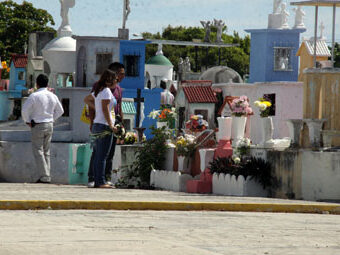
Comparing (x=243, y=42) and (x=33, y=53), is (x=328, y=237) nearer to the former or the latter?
(x=33, y=53)

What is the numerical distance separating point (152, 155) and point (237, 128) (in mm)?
3119

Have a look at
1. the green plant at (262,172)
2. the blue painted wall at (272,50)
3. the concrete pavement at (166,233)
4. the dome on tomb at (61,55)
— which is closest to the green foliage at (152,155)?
the green plant at (262,172)

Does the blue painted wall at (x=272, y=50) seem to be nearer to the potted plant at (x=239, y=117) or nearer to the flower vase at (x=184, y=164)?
the flower vase at (x=184, y=164)

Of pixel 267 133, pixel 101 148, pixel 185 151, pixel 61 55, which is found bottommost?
pixel 185 151

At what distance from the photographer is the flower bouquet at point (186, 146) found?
18.4 meters

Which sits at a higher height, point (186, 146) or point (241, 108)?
point (241, 108)

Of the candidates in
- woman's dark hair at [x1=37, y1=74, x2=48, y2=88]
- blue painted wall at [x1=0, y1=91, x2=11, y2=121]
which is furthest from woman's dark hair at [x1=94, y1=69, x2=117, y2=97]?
blue painted wall at [x1=0, y1=91, x2=11, y2=121]

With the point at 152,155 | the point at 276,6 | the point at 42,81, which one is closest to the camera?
the point at 42,81

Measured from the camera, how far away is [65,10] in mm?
40438

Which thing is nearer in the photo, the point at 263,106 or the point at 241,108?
the point at 263,106

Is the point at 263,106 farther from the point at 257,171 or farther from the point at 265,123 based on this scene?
the point at 257,171

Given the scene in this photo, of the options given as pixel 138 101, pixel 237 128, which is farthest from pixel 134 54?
pixel 237 128

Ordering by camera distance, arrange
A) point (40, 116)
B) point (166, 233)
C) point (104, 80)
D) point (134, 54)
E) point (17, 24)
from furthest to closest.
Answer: point (17, 24), point (134, 54), point (40, 116), point (104, 80), point (166, 233)

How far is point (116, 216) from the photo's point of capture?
39.2 ft
